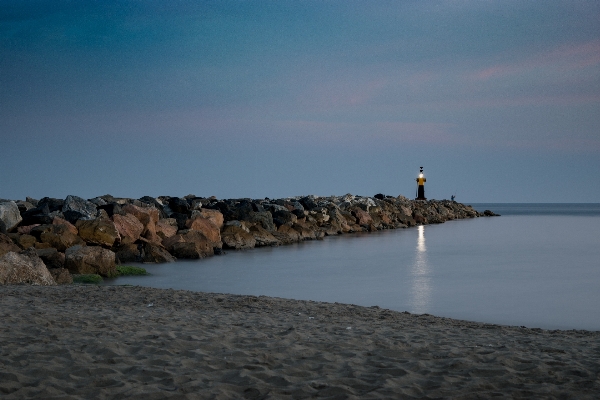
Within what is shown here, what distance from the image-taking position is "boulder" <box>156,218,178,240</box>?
1978 cm

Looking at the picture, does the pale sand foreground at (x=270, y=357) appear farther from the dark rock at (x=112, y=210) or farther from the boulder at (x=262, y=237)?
the boulder at (x=262, y=237)

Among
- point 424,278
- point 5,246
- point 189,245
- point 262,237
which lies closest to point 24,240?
point 5,246

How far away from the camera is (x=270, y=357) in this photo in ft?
18.0

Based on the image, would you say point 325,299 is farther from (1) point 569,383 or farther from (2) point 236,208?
(2) point 236,208

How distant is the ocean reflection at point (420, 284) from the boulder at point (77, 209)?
32.1 feet

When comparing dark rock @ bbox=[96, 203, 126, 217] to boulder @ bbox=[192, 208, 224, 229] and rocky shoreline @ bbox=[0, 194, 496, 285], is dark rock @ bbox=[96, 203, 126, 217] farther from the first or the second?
boulder @ bbox=[192, 208, 224, 229]

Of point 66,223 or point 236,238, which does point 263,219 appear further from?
point 66,223

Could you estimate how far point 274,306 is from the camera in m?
9.29

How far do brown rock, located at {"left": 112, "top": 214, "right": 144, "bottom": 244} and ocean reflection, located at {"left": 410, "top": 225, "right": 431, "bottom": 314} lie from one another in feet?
27.5

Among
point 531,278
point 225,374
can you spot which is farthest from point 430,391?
point 531,278

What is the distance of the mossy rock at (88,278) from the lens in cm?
1339

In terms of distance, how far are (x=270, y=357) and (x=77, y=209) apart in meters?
15.6

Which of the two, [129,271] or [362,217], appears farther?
[362,217]

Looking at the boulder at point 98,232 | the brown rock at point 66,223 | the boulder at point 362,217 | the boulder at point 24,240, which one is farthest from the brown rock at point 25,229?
the boulder at point 362,217
